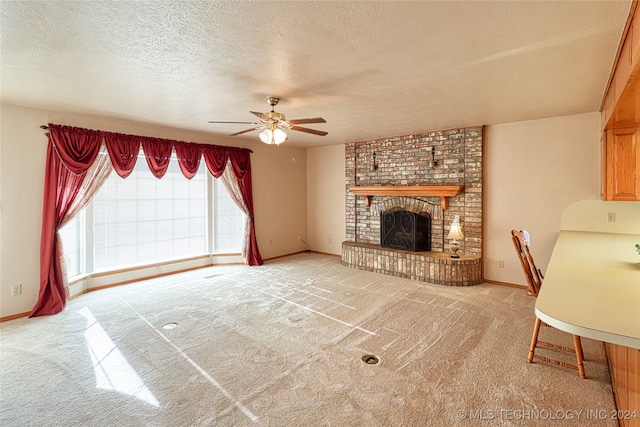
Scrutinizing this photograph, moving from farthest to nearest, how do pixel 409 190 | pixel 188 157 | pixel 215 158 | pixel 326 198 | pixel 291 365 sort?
pixel 326 198 → pixel 215 158 → pixel 409 190 → pixel 188 157 → pixel 291 365

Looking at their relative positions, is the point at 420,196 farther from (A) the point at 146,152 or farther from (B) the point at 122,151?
(B) the point at 122,151

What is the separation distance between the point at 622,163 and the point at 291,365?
12.3ft

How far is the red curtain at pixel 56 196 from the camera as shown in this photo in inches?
144

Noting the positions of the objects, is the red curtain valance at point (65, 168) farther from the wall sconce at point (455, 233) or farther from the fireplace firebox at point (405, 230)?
the wall sconce at point (455, 233)

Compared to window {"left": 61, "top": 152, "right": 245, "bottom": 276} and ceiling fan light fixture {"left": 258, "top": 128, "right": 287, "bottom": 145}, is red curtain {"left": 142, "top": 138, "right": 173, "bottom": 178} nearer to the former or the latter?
window {"left": 61, "top": 152, "right": 245, "bottom": 276}

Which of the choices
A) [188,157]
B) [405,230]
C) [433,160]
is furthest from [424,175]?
[188,157]

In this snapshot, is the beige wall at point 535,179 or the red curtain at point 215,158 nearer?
the beige wall at point 535,179

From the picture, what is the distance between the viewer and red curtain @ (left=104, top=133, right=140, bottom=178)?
423cm

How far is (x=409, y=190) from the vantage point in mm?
5262

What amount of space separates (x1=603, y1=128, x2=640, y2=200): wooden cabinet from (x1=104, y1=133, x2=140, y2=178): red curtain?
5.98 meters

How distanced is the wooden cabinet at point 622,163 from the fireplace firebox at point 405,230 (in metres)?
2.50

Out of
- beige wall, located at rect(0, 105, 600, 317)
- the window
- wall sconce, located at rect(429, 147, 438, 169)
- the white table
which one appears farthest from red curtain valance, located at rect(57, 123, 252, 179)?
the white table

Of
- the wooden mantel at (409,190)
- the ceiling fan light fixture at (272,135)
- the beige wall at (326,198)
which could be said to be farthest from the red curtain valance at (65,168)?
the wooden mantel at (409,190)

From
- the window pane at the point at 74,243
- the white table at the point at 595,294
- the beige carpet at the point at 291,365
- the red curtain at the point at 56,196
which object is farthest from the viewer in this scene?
the window pane at the point at 74,243
